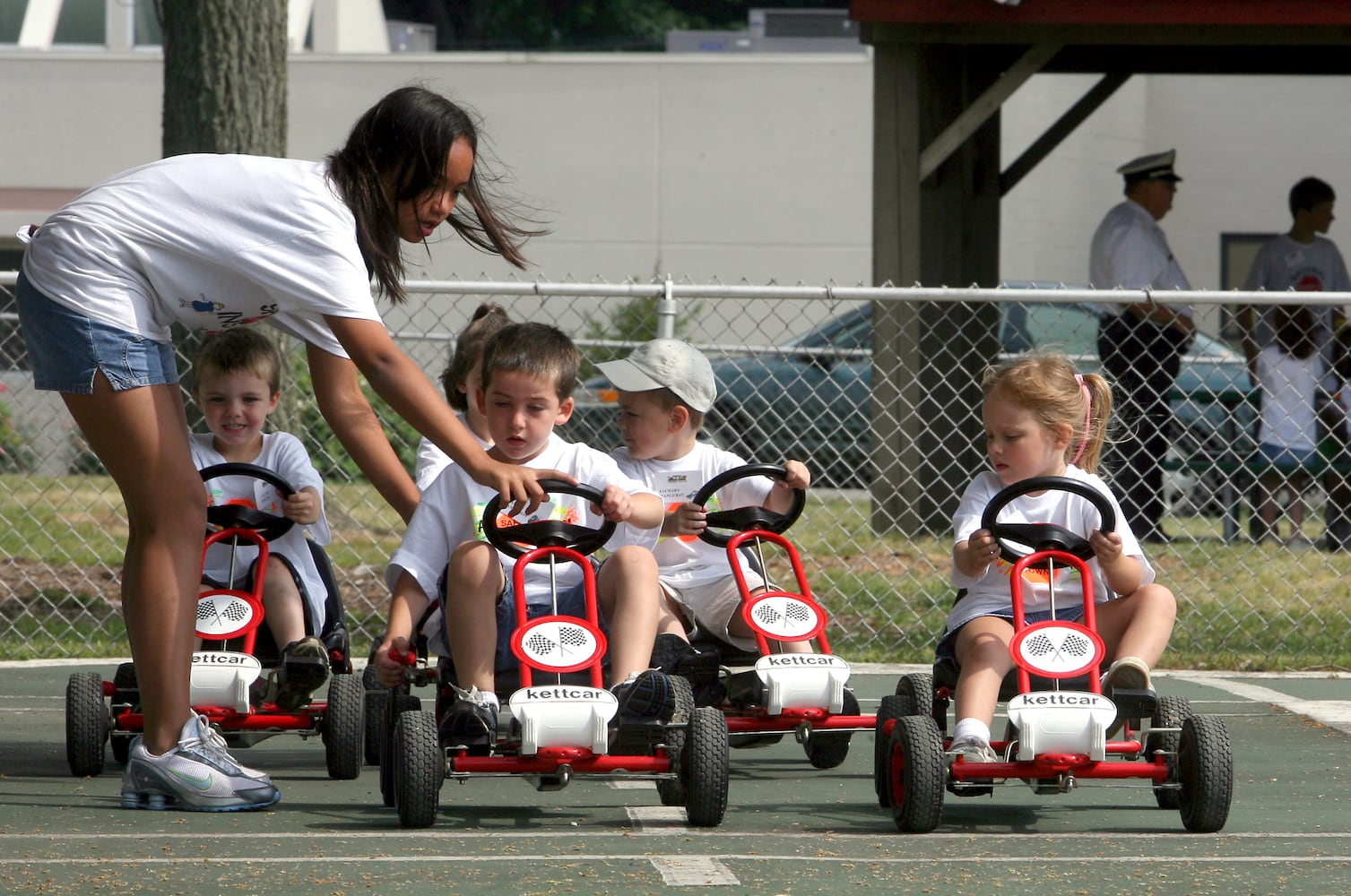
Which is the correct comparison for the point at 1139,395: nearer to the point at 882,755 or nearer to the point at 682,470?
the point at 682,470

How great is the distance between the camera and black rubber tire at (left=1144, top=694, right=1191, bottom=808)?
4008mm

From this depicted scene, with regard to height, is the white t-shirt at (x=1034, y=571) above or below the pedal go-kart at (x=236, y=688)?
above

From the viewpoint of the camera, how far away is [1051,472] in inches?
175

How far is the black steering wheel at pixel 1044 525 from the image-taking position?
4.06 metres

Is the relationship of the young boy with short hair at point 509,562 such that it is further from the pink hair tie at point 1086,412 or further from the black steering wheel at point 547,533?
the pink hair tie at point 1086,412

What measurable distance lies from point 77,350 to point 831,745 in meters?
2.17

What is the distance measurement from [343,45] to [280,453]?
1834 cm

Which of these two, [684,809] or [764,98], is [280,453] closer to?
[684,809]

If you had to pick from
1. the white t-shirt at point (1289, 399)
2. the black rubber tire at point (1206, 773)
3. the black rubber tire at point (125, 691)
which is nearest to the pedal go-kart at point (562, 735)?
the black rubber tire at point (125, 691)

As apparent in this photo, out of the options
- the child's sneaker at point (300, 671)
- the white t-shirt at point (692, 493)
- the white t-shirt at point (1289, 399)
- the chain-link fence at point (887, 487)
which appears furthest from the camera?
the white t-shirt at point (1289, 399)

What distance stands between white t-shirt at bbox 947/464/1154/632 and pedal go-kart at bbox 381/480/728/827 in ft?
2.63

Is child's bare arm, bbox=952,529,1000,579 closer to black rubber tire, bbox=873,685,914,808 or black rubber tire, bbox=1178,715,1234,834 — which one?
black rubber tire, bbox=873,685,914,808

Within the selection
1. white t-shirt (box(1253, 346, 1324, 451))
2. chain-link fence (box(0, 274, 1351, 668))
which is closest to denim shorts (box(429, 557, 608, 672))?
chain-link fence (box(0, 274, 1351, 668))

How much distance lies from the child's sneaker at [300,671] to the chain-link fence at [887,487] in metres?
2.06
